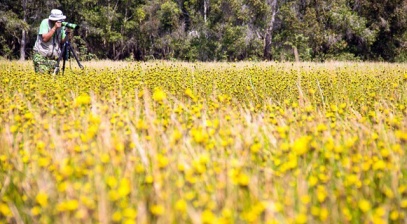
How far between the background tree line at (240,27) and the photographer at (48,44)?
19905 millimetres

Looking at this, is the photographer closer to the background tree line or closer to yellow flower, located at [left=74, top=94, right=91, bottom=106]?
yellow flower, located at [left=74, top=94, right=91, bottom=106]

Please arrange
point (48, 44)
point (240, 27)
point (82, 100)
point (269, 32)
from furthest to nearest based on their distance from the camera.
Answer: point (269, 32) < point (240, 27) < point (48, 44) < point (82, 100)

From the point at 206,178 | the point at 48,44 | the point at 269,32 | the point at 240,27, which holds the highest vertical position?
the point at 206,178

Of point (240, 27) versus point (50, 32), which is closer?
point (50, 32)

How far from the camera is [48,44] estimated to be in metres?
8.28

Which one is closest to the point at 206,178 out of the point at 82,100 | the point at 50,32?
the point at 82,100

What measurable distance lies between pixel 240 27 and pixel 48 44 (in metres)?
20.8

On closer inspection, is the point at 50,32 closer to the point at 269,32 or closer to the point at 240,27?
the point at 240,27

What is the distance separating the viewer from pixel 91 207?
1.64 m

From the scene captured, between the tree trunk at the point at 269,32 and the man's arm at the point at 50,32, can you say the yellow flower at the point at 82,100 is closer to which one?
the man's arm at the point at 50,32

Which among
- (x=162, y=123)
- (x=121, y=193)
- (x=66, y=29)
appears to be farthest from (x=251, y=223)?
(x=66, y=29)

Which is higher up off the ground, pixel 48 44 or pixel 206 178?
pixel 206 178

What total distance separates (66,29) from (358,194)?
7994 millimetres

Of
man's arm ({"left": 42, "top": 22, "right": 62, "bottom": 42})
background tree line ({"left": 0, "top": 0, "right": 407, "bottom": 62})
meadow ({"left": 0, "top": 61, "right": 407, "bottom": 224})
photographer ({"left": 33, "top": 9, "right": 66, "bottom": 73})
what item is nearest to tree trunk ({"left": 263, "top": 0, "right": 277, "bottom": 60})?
background tree line ({"left": 0, "top": 0, "right": 407, "bottom": 62})
